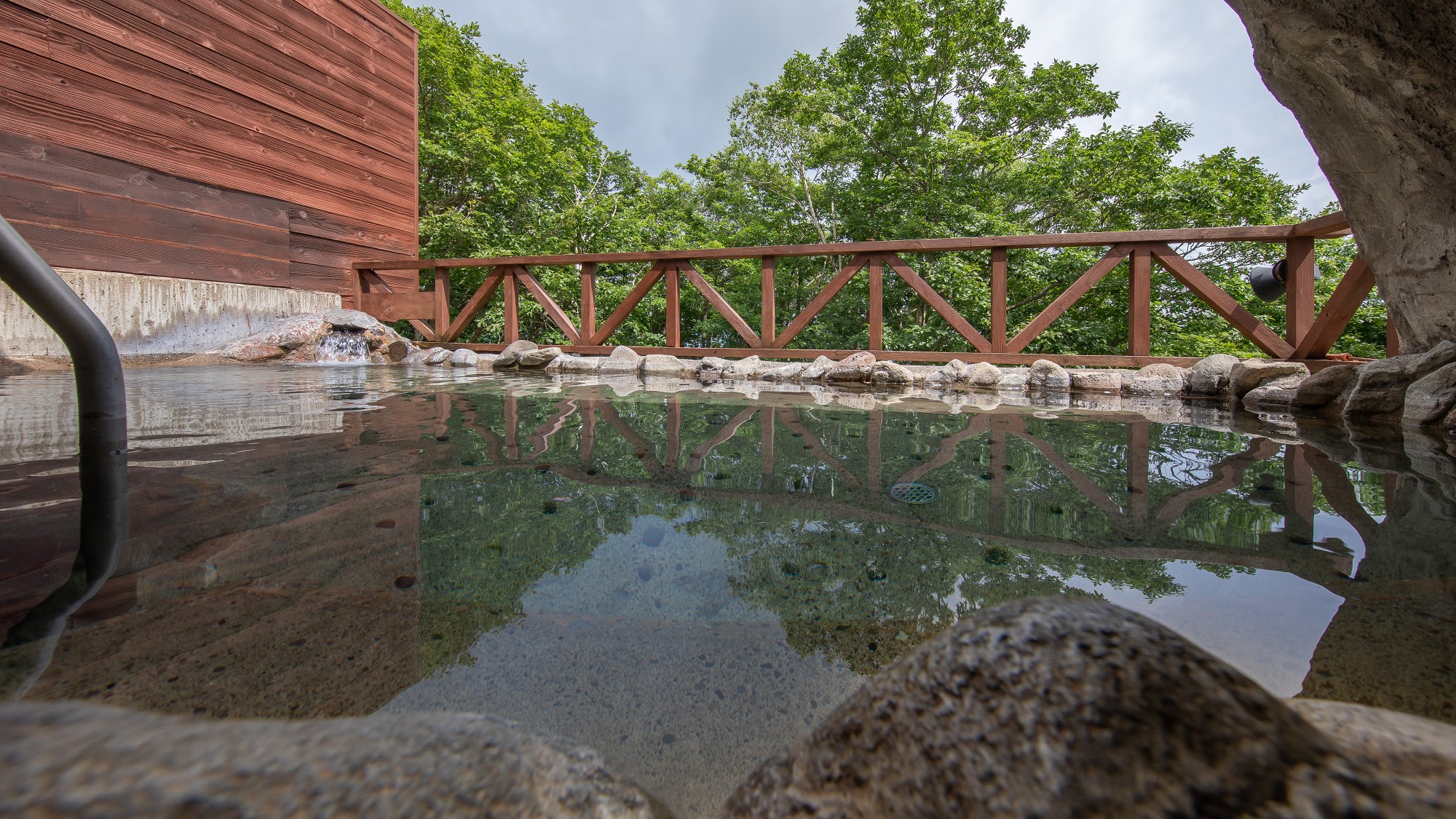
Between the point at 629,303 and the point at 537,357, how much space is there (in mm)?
1087

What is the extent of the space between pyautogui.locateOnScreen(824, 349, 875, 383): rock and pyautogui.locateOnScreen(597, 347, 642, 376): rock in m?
1.82

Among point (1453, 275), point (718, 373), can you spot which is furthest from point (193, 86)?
point (1453, 275)

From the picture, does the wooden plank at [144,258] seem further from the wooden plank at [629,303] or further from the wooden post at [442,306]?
the wooden plank at [629,303]

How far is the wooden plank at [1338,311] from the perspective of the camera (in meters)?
3.34

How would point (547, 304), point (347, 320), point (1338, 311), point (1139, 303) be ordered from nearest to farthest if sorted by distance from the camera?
point (1338, 311) < point (1139, 303) < point (547, 304) < point (347, 320)

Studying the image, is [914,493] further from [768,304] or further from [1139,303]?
[1139,303]

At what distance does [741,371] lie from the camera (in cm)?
490

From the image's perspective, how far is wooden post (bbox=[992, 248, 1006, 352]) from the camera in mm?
Answer: 4695

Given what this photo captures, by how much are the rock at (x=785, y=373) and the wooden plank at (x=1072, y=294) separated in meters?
1.73

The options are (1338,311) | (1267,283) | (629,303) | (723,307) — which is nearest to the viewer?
(1338,311)

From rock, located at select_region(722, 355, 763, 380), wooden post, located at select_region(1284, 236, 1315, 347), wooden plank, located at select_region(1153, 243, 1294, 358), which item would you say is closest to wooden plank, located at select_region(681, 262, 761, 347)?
rock, located at select_region(722, 355, 763, 380)

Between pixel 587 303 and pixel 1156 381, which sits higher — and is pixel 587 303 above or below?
above

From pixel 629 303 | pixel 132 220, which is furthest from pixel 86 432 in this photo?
pixel 132 220

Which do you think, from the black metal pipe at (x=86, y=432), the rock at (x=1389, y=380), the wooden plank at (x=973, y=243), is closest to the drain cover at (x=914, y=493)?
the black metal pipe at (x=86, y=432)
